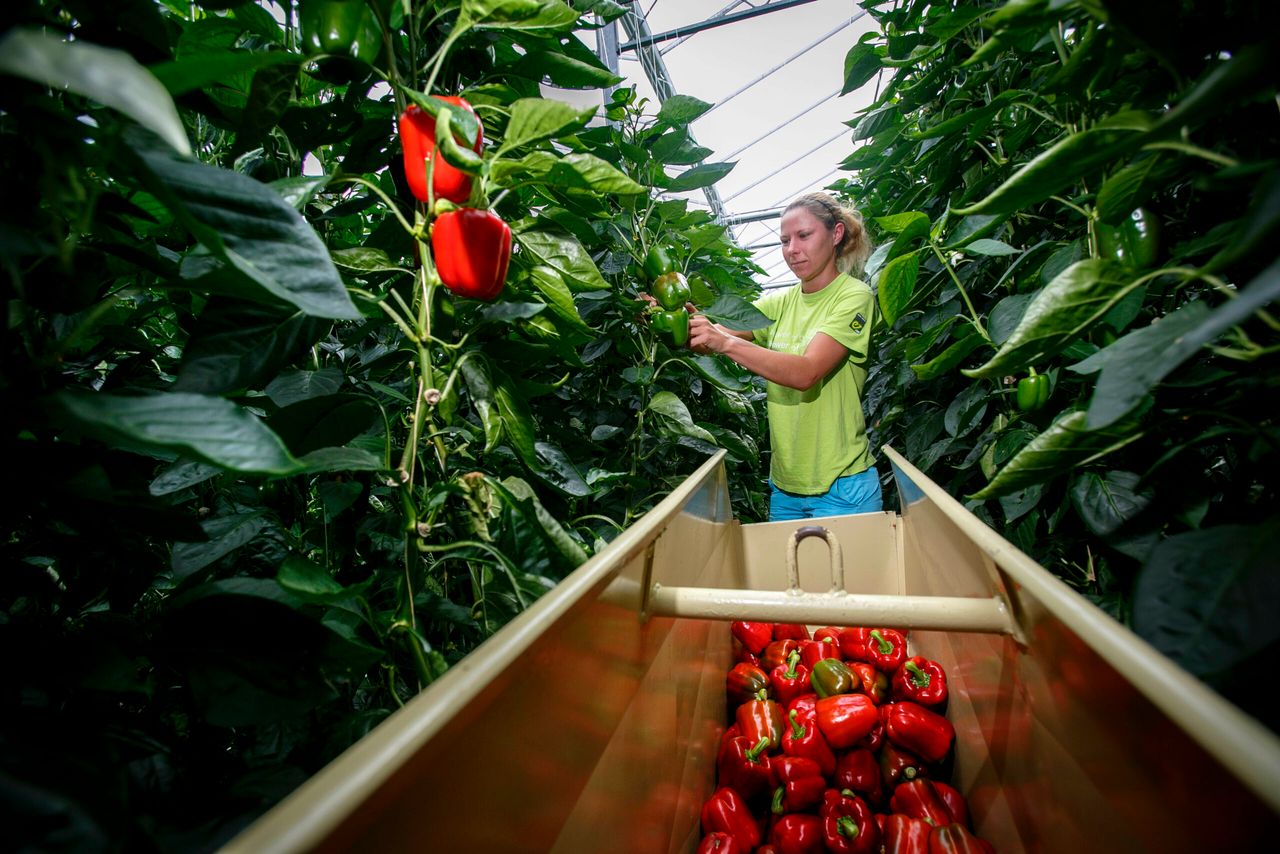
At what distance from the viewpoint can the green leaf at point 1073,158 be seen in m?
0.41

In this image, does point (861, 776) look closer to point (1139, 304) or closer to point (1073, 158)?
point (1139, 304)

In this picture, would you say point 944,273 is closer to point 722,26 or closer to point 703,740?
point 703,740

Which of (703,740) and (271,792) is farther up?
(271,792)

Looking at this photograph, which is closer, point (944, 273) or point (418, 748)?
point (418, 748)

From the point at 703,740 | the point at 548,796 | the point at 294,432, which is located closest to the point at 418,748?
the point at 548,796

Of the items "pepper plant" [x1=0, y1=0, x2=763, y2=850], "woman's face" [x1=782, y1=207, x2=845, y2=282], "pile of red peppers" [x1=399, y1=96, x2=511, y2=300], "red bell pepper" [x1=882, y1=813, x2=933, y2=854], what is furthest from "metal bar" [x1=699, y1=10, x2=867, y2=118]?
"red bell pepper" [x1=882, y1=813, x2=933, y2=854]

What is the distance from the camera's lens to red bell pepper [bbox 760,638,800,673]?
1.60 m

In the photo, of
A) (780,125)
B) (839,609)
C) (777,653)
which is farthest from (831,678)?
(780,125)

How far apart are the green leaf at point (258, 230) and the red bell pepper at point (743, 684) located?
4.64 feet

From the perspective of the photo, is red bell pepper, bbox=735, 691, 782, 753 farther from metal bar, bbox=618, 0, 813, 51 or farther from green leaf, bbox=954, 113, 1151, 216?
metal bar, bbox=618, 0, 813, 51

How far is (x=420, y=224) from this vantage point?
0.61 metres

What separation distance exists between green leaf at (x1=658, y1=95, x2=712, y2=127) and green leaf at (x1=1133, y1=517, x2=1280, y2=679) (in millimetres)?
1189

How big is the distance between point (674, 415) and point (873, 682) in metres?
0.84

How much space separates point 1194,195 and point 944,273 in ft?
1.75
